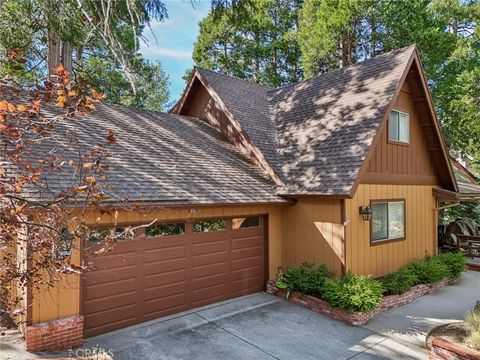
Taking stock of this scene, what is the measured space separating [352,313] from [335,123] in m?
5.40

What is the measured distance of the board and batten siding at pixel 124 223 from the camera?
6.39 meters

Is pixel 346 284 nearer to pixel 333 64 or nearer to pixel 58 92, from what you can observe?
pixel 58 92

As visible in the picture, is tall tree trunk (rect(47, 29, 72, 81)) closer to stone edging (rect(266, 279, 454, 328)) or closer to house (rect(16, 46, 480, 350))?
house (rect(16, 46, 480, 350))

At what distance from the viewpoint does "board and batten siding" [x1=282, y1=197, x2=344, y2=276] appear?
9.20 meters

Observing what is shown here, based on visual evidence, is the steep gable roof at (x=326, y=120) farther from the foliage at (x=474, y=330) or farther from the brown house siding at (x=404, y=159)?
the foliage at (x=474, y=330)

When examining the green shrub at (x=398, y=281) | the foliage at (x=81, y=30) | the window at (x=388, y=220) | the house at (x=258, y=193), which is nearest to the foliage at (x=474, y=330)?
the green shrub at (x=398, y=281)

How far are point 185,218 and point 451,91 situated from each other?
61.4 feet

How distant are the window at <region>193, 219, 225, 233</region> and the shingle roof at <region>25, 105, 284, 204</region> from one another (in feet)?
2.73

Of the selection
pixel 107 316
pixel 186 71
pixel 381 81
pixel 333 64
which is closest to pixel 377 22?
pixel 333 64

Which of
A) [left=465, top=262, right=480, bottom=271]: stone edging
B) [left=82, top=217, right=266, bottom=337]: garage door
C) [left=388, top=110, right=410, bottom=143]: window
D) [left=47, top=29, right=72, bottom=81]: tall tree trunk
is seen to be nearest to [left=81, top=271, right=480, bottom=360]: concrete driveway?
[left=82, top=217, right=266, bottom=337]: garage door

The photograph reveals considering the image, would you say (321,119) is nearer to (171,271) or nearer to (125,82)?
(171,271)

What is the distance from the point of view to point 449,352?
5.86 meters

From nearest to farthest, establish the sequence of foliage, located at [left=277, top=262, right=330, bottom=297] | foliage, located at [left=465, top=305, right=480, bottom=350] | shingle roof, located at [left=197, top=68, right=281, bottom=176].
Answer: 1. foliage, located at [left=465, top=305, right=480, bottom=350]
2. foliage, located at [left=277, top=262, right=330, bottom=297]
3. shingle roof, located at [left=197, top=68, right=281, bottom=176]

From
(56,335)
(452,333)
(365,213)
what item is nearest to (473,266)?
(365,213)
